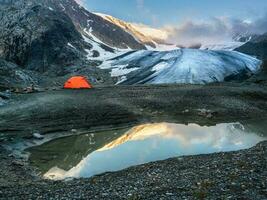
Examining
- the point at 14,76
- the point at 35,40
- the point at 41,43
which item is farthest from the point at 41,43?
the point at 14,76

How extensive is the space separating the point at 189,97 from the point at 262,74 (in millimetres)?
33646

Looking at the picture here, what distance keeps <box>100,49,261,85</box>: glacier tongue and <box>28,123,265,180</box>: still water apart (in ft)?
168

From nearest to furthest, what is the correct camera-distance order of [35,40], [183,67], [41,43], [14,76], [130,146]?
[130,146] < [14,76] < [183,67] < [35,40] < [41,43]

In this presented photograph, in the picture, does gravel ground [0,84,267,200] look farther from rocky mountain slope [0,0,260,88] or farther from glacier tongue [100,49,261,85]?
glacier tongue [100,49,261,85]

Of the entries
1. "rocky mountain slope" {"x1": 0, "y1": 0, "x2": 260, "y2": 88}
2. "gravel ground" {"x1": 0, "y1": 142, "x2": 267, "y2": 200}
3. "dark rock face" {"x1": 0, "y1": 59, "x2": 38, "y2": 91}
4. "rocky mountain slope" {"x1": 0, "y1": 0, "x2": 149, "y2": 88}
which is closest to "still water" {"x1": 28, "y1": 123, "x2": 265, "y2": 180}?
"gravel ground" {"x1": 0, "y1": 142, "x2": 267, "y2": 200}

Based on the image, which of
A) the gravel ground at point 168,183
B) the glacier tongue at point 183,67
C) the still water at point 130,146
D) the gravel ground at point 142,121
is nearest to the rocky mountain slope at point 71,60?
the glacier tongue at point 183,67

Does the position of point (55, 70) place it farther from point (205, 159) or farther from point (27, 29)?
point (205, 159)

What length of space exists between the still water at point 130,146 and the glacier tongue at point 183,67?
168 ft

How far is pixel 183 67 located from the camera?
104062 mm

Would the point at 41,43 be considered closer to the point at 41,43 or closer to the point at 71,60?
the point at 41,43

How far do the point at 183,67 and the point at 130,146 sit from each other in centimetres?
6937

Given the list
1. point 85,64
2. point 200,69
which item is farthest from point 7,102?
point 85,64

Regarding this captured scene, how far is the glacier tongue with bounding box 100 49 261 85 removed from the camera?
98.8m

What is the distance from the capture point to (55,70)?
489 ft
